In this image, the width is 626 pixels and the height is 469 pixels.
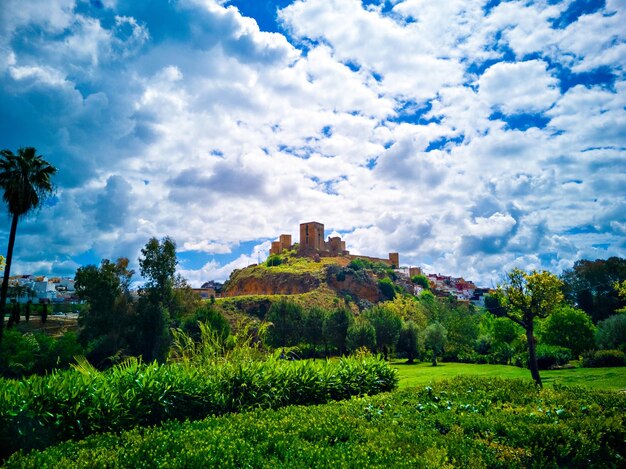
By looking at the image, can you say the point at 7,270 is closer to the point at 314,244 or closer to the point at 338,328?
the point at 338,328

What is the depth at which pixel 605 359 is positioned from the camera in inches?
933

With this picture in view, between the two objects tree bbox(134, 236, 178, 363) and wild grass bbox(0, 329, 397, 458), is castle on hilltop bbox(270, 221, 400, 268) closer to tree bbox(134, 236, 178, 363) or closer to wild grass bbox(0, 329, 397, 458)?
tree bbox(134, 236, 178, 363)

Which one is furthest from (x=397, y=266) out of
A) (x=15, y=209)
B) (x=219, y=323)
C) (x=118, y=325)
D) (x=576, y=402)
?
(x=576, y=402)

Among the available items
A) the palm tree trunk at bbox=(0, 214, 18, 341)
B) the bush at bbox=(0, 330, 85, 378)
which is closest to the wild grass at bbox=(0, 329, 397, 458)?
the palm tree trunk at bbox=(0, 214, 18, 341)

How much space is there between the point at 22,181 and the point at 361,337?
30.9m

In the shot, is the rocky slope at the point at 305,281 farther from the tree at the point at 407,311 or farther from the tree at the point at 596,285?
the tree at the point at 596,285

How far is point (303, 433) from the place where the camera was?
563 cm

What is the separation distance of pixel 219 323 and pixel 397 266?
10161 cm

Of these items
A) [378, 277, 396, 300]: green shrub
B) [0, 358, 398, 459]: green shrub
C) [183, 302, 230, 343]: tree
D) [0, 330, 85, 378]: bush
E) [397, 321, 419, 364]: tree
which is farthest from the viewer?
[378, 277, 396, 300]: green shrub

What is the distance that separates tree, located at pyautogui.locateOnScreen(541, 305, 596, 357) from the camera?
31209 millimetres

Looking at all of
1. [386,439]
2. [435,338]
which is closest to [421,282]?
[435,338]

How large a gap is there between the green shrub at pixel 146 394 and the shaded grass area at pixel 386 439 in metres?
0.88

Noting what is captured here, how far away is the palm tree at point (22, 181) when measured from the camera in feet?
73.6

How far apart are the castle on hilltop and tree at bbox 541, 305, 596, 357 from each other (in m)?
86.4
